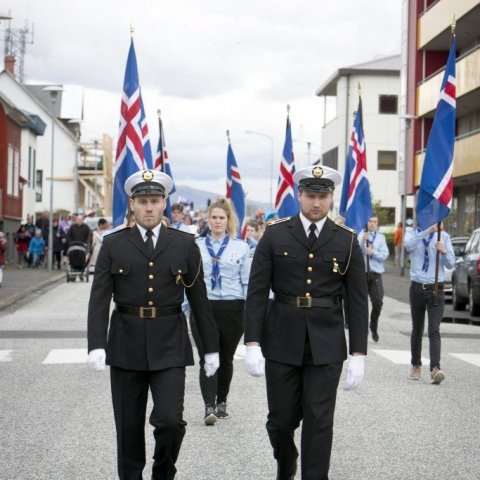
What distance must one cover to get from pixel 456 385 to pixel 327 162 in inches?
2862

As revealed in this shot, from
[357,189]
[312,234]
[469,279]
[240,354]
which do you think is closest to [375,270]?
[240,354]

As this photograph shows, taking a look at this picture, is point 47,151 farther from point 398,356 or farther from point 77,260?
point 398,356

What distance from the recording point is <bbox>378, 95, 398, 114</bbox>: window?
75500 mm

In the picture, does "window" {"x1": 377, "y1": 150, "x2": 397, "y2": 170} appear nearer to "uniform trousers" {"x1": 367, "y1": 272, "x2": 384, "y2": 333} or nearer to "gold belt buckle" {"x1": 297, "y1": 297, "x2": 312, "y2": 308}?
"uniform trousers" {"x1": 367, "y1": 272, "x2": 384, "y2": 333}

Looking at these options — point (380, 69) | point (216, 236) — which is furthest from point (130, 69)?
point (380, 69)

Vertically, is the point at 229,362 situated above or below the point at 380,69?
below

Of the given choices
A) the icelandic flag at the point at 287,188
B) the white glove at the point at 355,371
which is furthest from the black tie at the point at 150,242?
the icelandic flag at the point at 287,188

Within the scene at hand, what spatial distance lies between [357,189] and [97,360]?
1406 centimetres

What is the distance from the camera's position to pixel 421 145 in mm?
51531

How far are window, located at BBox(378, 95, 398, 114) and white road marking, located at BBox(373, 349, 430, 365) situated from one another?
6135 cm

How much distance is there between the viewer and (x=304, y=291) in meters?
6.51

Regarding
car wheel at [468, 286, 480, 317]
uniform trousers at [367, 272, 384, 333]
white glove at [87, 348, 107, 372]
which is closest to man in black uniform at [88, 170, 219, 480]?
white glove at [87, 348, 107, 372]

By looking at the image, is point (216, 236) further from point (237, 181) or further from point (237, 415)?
point (237, 181)

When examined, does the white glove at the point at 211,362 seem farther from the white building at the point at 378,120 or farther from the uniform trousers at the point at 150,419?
the white building at the point at 378,120
